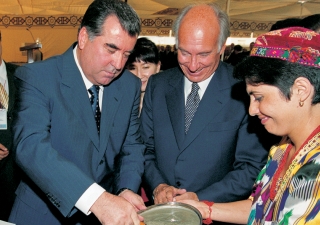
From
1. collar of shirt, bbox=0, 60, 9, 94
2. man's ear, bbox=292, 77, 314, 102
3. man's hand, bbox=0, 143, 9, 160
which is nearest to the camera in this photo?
man's ear, bbox=292, 77, 314, 102

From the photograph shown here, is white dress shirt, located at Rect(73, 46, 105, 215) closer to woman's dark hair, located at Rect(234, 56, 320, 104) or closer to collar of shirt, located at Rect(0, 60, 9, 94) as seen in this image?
A: woman's dark hair, located at Rect(234, 56, 320, 104)

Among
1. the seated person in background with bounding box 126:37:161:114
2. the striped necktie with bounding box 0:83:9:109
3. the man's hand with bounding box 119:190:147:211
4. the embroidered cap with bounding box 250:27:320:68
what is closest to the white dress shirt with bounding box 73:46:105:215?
the man's hand with bounding box 119:190:147:211

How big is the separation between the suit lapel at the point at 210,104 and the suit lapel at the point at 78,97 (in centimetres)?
59

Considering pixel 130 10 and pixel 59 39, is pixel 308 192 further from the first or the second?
pixel 59 39

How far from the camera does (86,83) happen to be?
203 centimetres

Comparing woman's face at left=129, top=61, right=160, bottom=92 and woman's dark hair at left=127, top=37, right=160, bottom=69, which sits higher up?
woman's dark hair at left=127, top=37, right=160, bottom=69

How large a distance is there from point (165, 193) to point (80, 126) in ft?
1.97

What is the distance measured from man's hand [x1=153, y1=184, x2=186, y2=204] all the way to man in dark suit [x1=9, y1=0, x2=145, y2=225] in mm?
133

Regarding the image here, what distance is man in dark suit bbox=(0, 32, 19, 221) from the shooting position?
10.8 ft

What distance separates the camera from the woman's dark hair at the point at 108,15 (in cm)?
188

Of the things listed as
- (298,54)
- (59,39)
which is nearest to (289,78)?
(298,54)

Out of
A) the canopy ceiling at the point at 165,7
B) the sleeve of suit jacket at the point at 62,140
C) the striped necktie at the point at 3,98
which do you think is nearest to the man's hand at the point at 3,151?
the striped necktie at the point at 3,98

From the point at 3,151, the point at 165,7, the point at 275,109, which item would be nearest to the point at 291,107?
the point at 275,109

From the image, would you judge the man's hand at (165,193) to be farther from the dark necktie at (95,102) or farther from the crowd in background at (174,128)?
the dark necktie at (95,102)
